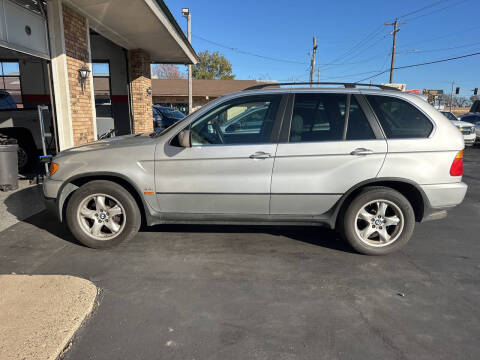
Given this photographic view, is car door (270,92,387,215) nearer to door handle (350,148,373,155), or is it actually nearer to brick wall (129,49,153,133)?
door handle (350,148,373,155)

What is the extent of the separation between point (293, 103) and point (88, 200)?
258 centimetres

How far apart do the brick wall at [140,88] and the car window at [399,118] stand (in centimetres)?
950

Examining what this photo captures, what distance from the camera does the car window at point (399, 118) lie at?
3.64 m

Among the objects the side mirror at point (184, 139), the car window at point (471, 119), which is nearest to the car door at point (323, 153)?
the side mirror at point (184, 139)

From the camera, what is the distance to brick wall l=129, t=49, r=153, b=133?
11453 millimetres

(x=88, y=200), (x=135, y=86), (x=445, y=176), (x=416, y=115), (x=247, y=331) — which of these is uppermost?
(x=135, y=86)

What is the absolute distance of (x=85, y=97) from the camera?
748cm

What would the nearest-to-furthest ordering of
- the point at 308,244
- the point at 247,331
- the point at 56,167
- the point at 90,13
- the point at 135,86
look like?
the point at 247,331, the point at 56,167, the point at 308,244, the point at 90,13, the point at 135,86

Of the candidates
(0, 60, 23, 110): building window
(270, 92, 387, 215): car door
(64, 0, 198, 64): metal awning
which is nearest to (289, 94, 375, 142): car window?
(270, 92, 387, 215): car door

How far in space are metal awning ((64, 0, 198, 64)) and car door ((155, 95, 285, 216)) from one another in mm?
4308

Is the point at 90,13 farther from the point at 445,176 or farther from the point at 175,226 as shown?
the point at 445,176

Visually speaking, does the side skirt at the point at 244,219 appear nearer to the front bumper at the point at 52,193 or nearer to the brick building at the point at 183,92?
the front bumper at the point at 52,193

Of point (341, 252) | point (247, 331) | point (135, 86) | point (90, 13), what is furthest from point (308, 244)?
point (135, 86)

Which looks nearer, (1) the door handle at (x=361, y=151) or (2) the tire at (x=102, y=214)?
Result: (1) the door handle at (x=361, y=151)
